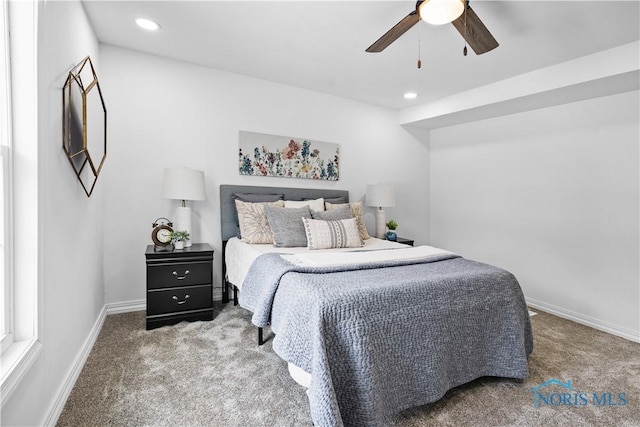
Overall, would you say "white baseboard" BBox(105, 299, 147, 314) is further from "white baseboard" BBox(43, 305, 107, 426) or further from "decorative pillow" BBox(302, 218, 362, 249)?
"decorative pillow" BBox(302, 218, 362, 249)

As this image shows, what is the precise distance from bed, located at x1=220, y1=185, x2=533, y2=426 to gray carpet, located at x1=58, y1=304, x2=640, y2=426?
132mm

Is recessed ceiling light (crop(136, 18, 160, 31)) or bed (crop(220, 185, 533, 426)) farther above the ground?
recessed ceiling light (crop(136, 18, 160, 31))

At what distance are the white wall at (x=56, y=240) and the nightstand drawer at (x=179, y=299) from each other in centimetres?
47

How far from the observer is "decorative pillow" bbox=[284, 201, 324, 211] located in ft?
11.5

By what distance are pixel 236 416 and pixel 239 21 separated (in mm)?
2633

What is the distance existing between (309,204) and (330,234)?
63cm

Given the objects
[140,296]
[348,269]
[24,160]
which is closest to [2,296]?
[24,160]

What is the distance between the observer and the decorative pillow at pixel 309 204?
3502 mm

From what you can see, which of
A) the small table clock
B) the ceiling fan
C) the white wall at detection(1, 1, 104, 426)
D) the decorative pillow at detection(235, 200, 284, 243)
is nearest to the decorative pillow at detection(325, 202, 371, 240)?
the decorative pillow at detection(235, 200, 284, 243)

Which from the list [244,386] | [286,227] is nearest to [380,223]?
[286,227]

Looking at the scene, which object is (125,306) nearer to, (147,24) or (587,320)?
(147,24)

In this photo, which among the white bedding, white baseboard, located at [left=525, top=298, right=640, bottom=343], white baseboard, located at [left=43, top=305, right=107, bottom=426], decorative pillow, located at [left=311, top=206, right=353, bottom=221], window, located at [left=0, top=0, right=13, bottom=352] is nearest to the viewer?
window, located at [left=0, top=0, right=13, bottom=352]

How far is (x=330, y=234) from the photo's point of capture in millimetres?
3072

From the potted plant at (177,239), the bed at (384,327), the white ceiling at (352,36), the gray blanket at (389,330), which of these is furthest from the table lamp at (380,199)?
the potted plant at (177,239)
